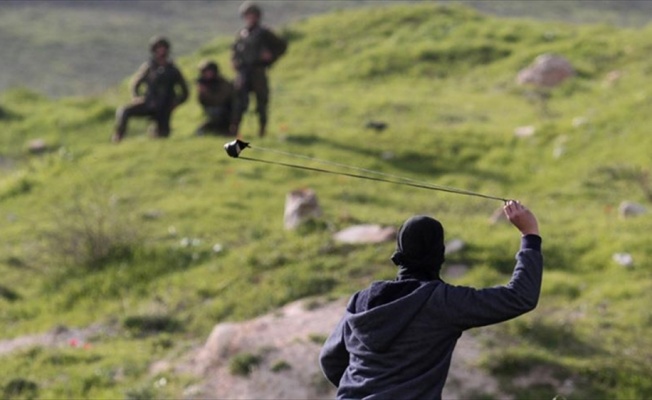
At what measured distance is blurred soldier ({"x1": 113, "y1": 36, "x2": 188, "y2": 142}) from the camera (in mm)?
18578

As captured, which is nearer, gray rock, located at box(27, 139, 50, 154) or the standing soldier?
the standing soldier

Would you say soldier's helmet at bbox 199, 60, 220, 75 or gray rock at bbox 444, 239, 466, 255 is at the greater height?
soldier's helmet at bbox 199, 60, 220, 75

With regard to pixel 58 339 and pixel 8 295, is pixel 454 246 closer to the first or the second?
pixel 58 339

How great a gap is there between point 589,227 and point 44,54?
27608 mm

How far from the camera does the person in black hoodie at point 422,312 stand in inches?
200

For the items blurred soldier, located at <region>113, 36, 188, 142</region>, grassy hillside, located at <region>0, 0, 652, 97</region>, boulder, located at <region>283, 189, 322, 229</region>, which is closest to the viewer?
boulder, located at <region>283, 189, 322, 229</region>

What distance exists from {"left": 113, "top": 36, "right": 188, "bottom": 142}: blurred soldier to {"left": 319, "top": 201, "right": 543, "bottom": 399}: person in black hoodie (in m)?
13.7

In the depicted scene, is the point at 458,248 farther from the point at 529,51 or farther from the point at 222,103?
the point at 529,51

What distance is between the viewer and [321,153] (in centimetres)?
1756

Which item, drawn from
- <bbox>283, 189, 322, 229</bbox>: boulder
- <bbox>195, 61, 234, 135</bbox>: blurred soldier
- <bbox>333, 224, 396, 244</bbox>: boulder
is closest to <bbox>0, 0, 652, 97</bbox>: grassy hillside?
<bbox>195, 61, 234, 135</bbox>: blurred soldier

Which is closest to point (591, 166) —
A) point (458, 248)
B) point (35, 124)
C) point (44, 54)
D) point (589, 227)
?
point (589, 227)

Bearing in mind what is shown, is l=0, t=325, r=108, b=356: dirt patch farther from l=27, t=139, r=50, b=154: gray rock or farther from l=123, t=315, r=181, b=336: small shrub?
l=27, t=139, r=50, b=154: gray rock

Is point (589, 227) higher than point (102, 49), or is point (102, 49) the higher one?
point (589, 227)

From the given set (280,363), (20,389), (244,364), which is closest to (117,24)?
(20,389)
